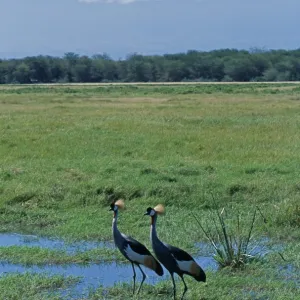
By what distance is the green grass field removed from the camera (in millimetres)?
8711

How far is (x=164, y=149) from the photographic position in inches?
658

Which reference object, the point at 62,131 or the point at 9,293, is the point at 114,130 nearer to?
the point at 62,131

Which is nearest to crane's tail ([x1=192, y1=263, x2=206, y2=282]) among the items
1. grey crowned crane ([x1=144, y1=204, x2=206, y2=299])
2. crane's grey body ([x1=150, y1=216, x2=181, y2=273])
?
grey crowned crane ([x1=144, y1=204, x2=206, y2=299])

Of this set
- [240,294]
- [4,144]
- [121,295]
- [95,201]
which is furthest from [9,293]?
[4,144]

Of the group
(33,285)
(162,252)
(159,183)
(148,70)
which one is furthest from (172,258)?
(148,70)

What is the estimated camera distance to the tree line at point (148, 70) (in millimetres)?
84000

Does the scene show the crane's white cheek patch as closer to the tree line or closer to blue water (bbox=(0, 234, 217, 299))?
blue water (bbox=(0, 234, 217, 299))

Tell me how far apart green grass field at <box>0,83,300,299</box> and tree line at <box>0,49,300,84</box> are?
6307cm

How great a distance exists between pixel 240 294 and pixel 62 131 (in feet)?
44.5

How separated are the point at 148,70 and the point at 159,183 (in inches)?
3008

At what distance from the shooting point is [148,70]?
88.2m

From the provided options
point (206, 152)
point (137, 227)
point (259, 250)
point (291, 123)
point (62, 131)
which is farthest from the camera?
point (291, 123)

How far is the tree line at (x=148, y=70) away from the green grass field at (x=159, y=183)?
63.1 m

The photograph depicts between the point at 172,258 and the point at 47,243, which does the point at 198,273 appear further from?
the point at 47,243
